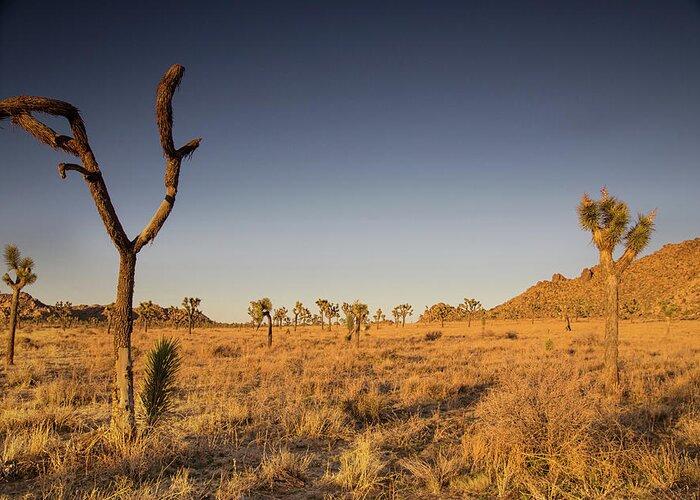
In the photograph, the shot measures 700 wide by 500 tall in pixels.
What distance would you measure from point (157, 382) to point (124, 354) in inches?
42.8

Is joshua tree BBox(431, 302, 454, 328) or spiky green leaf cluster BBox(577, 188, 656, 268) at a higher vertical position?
spiky green leaf cluster BBox(577, 188, 656, 268)

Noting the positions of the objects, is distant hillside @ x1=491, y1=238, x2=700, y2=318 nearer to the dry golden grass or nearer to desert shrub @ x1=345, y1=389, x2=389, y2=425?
the dry golden grass

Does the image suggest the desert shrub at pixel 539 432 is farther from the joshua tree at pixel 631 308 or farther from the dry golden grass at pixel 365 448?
the joshua tree at pixel 631 308

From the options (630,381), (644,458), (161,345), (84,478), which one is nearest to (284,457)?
(84,478)

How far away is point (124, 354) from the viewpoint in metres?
6.78

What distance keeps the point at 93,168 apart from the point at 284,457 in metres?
5.93

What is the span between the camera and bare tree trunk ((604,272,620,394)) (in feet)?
41.9

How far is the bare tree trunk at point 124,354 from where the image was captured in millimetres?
6520

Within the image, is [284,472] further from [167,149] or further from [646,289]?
[646,289]

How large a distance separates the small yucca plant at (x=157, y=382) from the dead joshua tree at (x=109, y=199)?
61 cm

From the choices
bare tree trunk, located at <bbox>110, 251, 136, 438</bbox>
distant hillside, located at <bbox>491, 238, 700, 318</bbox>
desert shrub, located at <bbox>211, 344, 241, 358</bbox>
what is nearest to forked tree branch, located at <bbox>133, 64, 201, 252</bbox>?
bare tree trunk, located at <bbox>110, 251, 136, 438</bbox>

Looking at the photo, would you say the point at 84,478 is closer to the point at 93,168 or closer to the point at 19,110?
the point at 93,168

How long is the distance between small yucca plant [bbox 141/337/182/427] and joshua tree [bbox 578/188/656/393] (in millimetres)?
12787

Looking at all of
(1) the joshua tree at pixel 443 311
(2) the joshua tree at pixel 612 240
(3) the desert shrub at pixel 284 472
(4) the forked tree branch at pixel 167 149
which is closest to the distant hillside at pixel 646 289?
(1) the joshua tree at pixel 443 311
